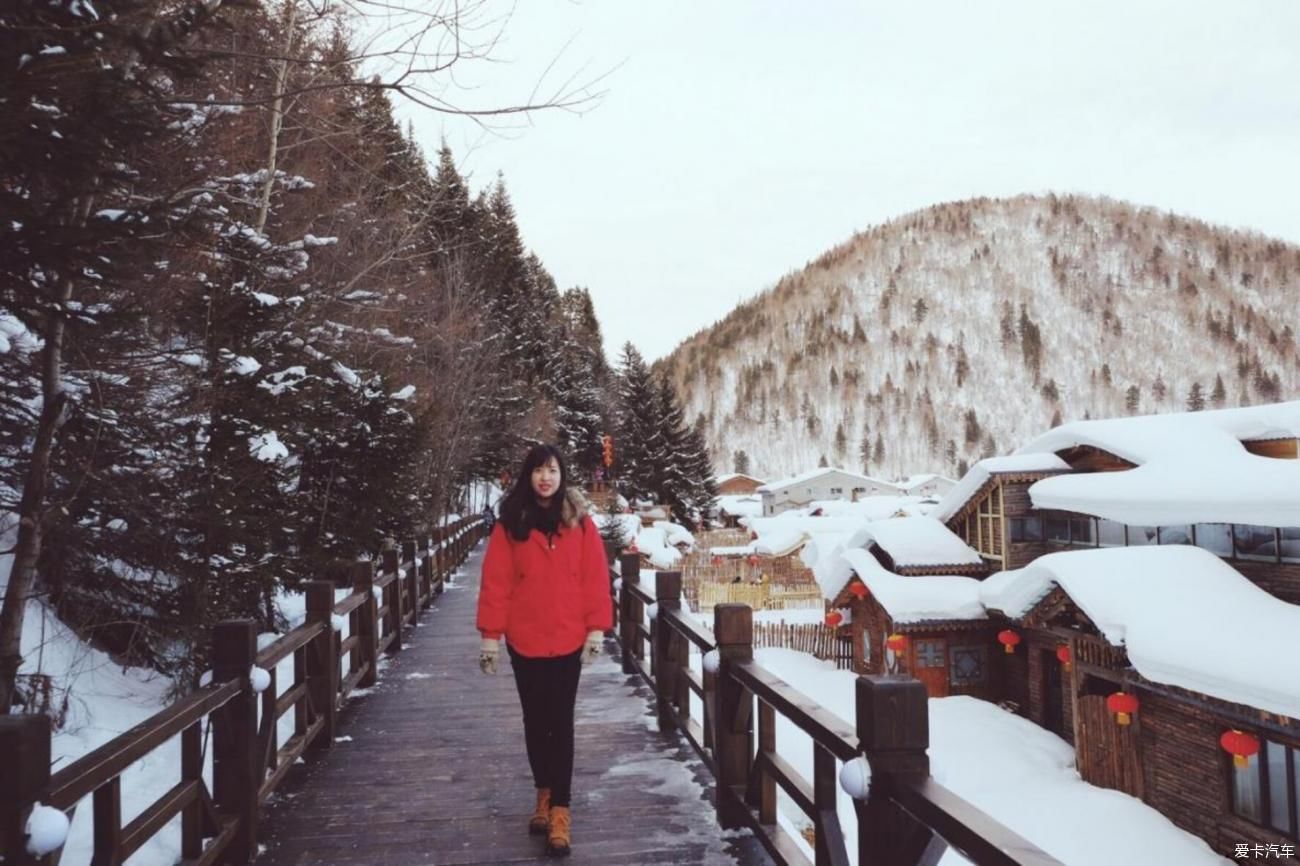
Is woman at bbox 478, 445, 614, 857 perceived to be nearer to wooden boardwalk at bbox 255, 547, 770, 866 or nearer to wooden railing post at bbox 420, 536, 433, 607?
wooden boardwalk at bbox 255, 547, 770, 866

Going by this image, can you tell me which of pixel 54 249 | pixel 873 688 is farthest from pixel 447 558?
pixel 873 688

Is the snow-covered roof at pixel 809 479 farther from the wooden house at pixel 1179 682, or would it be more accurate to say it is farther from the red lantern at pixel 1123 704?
the red lantern at pixel 1123 704

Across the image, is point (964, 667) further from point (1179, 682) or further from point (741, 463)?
point (741, 463)

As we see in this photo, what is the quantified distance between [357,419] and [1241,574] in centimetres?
1716

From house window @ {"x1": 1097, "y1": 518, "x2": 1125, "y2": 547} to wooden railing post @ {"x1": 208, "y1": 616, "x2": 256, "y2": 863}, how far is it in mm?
20712

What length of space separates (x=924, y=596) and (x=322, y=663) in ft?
65.1

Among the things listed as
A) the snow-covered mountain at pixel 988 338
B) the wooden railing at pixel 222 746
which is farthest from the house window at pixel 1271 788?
the snow-covered mountain at pixel 988 338

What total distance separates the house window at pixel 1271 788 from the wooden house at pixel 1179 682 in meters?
0.02

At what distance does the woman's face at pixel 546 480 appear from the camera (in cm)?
423

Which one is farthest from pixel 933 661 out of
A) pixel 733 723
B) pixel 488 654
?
pixel 488 654

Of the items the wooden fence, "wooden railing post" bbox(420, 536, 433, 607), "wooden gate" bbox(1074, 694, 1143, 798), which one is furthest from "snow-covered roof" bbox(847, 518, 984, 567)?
"wooden railing post" bbox(420, 536, 433, 607)

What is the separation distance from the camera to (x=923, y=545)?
25.0 meters

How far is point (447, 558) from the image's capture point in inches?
733

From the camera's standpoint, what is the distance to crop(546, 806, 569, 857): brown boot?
4.14 m
